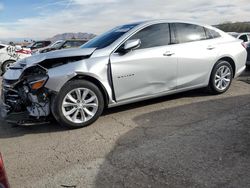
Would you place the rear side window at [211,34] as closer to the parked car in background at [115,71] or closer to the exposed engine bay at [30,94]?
the parked car in background at [115,71]

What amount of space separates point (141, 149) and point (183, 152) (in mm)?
520

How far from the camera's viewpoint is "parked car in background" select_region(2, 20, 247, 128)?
4.41m

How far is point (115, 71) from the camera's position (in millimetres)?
4699

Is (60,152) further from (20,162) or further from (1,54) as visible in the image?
(1,54)

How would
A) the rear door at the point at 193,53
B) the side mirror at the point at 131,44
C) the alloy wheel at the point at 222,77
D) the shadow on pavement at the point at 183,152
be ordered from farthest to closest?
the alloy wheel at the point at 222,77, the rear door at the point at 193,53, the side mirror at the point at 131,44, the shadow on pavement at the point at 183,152

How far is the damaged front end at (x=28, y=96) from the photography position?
4.37 m

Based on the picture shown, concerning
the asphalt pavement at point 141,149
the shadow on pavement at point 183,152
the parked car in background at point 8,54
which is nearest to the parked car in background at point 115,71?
the asphalt pavement at point 141,149

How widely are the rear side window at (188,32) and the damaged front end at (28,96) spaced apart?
2618mm

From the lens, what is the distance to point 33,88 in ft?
14.3

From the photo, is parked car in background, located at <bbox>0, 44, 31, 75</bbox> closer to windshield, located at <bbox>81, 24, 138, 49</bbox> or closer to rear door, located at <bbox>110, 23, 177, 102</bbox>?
windshield, located at <bbox>81, 24, 138, 49</bbox>

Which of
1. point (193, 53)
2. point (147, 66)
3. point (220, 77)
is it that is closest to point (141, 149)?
point (147, 66)

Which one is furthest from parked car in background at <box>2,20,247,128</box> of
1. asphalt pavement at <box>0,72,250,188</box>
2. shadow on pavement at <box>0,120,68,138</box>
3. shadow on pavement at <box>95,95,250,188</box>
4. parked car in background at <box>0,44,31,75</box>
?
parked car in background at <box>0,44,31,75</box>

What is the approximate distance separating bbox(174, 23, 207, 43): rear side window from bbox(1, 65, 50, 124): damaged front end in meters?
2.62

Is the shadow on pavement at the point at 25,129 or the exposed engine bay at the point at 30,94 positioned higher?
the exposed engine bay at the point at 30,94
